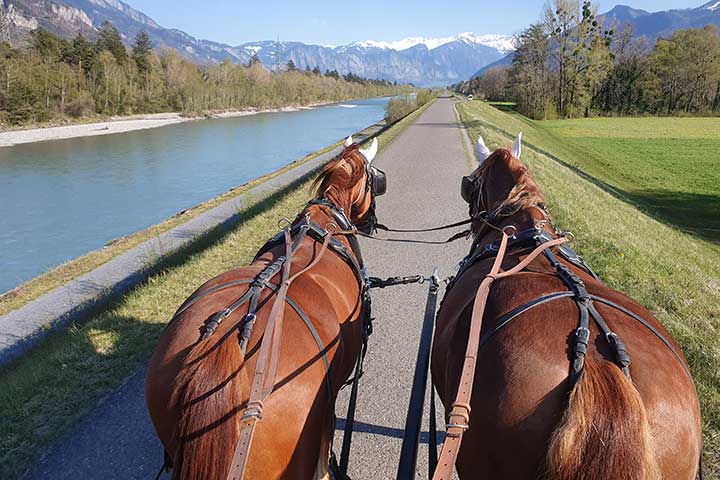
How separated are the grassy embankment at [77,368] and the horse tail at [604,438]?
3296 mm

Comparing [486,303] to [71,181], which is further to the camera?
[71,181]

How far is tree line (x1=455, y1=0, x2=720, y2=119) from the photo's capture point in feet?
167

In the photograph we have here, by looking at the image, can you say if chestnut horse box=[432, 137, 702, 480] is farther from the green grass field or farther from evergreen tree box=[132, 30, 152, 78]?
evergreen tree box=[132, 30, 152, 78]

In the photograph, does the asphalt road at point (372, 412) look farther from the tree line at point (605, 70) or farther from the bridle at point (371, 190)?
the tree line at point (605, 70)

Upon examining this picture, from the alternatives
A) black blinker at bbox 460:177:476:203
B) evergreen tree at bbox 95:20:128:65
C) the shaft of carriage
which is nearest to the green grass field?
black blinker at bbox 460:177:476:203

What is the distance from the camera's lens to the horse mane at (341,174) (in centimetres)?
380

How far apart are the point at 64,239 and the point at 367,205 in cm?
1335

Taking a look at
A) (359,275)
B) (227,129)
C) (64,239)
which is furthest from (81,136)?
(359,275)

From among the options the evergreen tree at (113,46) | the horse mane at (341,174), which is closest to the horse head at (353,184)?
the horse mane at (341,174)

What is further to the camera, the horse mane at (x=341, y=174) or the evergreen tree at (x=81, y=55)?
the evergreen tree at (x=81, y=55)

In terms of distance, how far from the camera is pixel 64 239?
14125mm

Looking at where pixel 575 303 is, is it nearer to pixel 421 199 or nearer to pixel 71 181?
pixel 421 199

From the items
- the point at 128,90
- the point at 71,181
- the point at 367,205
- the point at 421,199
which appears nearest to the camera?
the point at 367,205

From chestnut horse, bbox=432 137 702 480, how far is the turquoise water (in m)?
11.8
